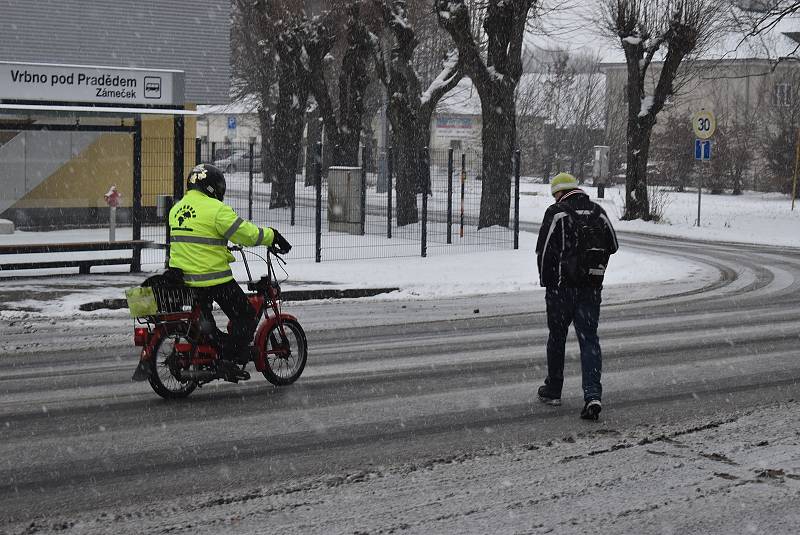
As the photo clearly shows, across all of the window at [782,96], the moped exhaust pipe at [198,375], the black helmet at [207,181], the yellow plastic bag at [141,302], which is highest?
the window at [782,96]

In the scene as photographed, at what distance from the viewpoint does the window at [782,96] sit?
5502cm

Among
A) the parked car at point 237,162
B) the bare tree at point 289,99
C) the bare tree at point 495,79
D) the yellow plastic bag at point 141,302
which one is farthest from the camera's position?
the bare tree at point 289,99

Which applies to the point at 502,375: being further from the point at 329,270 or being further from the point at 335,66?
the point at 335,66

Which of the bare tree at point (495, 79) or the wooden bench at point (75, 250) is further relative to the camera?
the bare tree at point (495, 79)

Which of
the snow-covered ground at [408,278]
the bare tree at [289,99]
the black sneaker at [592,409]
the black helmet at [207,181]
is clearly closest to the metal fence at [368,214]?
the snow-covered ground at [408,278]

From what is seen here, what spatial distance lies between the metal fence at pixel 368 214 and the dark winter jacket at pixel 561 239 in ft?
38.9

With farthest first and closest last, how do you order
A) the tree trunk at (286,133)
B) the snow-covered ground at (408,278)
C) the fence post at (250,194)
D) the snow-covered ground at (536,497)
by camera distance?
the tree trunk at (286,133), the fence post at (250,194), the snow-covered ground at (408,278), the snow-covered ground at (536,497)

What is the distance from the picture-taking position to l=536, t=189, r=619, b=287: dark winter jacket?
8.31 meters

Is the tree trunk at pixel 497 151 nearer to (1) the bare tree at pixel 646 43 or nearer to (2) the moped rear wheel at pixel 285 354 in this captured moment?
(1) the bare tree at pixel 646 43

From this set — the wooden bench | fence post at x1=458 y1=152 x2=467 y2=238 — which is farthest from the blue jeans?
fence post at x1=458 y1=152 x2=467 y2=238

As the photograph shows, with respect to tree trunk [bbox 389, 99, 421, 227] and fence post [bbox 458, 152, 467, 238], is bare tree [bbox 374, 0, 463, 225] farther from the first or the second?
fence post [bbox 458, 152, 467, 238]

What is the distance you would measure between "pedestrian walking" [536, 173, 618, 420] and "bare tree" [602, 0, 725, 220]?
941 inches

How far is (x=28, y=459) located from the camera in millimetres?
6938

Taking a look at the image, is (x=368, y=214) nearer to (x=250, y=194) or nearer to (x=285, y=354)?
(x=250, y=194)
